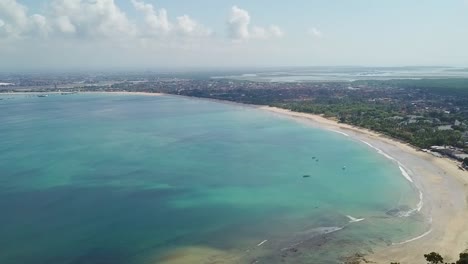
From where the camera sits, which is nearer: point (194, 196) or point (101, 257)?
point (101, 257)

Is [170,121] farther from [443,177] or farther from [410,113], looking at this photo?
[443,177]

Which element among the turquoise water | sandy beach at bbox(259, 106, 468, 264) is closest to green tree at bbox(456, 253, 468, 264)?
sandy beach at bbox(259, 106, 468, 264)

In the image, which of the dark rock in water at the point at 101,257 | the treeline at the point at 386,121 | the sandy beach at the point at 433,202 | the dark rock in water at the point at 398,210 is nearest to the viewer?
the dark rock in water at the point at 101,257

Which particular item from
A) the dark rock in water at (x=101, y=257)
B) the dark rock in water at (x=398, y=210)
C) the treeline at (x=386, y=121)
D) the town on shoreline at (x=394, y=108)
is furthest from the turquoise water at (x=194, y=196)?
the town on shoreline at (x=394, y=108)

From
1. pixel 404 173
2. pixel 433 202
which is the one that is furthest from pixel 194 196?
pixel 404 173

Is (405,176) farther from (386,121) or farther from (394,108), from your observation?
(394,108)

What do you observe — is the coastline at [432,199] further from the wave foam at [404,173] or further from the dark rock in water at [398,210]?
the dark rock in water at [398,210]

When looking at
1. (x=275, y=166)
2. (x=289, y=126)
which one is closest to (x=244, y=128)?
(x=289, y=126)
